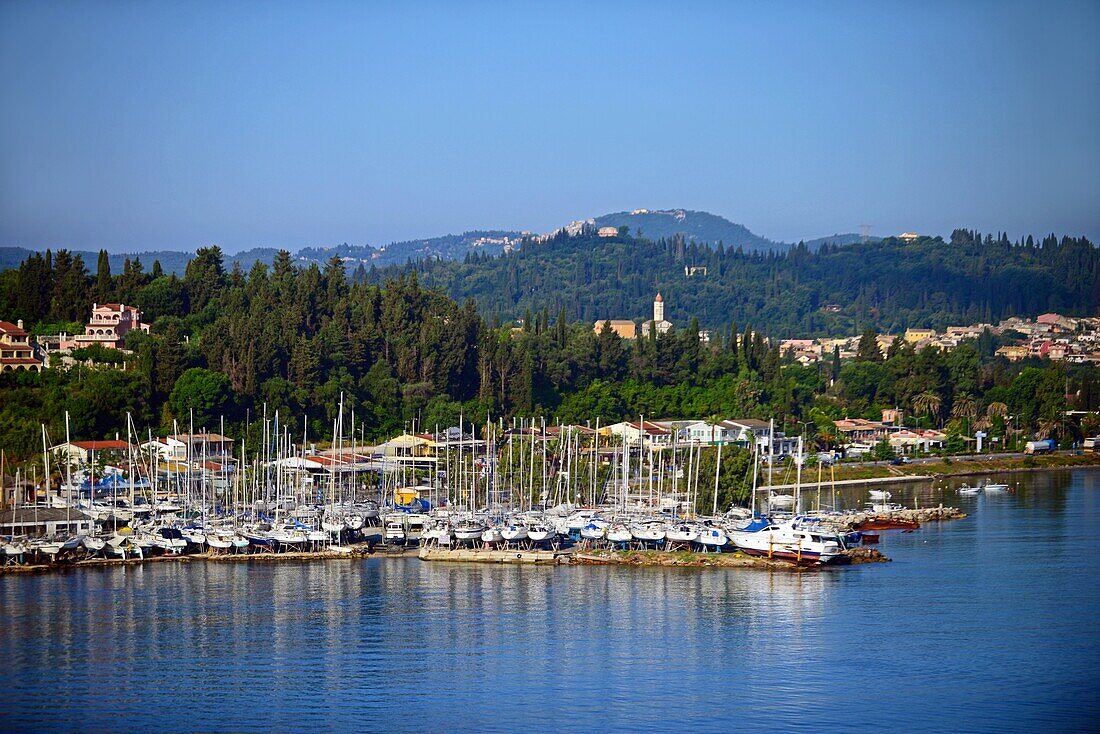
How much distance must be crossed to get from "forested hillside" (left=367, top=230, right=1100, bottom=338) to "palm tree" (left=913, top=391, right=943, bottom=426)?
75.2 meters

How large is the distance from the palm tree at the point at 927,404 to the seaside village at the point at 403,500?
47.7 feet

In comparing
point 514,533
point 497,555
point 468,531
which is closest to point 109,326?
point 468,531

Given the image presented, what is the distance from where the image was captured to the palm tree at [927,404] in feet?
219

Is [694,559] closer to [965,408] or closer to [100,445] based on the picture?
[100,445]

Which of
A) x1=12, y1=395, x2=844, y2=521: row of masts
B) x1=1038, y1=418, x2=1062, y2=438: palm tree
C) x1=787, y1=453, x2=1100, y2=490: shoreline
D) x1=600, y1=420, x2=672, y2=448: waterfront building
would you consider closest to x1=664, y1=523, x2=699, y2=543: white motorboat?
x1=12, y1=395, x2=844, y2=521: row of masts

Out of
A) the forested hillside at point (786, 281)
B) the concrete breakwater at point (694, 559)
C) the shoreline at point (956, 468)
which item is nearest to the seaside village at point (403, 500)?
the concrete breakwater at point (694, 559)

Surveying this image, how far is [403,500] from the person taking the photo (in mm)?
42438

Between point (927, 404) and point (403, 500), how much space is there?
107 feet

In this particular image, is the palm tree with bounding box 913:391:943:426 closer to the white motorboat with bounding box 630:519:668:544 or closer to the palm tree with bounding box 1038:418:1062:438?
the palm tree with bounding box 1038:418:1062:438

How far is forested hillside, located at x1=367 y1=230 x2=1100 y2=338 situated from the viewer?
145750mm

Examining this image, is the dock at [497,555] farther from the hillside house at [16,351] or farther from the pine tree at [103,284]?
the pine tree at [103,284]

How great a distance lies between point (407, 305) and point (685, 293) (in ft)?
340

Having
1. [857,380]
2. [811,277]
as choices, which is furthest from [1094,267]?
[857,380]

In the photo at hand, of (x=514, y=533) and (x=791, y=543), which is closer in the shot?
(x=791, y=543)
